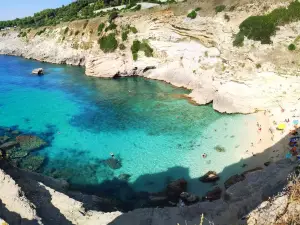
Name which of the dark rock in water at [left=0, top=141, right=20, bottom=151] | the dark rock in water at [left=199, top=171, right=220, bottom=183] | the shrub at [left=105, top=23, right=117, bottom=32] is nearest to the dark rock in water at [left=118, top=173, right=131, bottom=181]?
the dark rock in water at [left=199, top=171, right=220, bottom=183]

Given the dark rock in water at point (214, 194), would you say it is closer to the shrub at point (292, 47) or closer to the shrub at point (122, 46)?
the shrub at point (292, 47)

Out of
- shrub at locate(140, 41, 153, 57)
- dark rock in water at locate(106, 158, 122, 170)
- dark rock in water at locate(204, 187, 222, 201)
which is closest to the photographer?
dark rock in water at locate(204, 187, 222, 201)

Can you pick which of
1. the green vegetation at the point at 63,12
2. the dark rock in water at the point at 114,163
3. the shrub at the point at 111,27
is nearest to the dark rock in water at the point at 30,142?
the dark rock in water at the point at 114,163

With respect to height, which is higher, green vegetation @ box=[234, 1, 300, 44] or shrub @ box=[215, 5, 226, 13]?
shrub @ box=[215, 5, 226, 13]

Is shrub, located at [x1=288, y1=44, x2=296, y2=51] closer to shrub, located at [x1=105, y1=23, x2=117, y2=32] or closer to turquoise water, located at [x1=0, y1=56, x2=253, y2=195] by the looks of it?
turquoise water, located at [x1=0, y1=56, x2=253, y2=195]

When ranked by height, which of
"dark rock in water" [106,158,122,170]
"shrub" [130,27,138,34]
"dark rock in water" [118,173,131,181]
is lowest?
"dark rock in water" [118,173,131,181]

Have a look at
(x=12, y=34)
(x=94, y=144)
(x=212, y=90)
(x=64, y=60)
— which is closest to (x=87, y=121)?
(x=94, y=144)

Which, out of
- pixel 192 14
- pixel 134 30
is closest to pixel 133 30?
pixel 134 30
